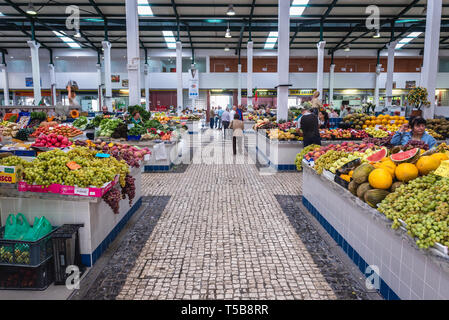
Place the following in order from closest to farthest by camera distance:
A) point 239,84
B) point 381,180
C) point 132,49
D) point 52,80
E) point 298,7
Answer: point 381,180 < point 132,49 < point 298,7 < point 52,80 < point 239,84

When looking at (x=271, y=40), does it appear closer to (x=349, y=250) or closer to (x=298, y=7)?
(x=298, y=7)

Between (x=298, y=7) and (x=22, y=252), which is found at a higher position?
(x=298, y=7)

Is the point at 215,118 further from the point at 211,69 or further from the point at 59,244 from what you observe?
the point at 59,244

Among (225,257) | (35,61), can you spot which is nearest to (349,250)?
(225,257)

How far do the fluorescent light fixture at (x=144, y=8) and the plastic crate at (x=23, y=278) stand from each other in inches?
664

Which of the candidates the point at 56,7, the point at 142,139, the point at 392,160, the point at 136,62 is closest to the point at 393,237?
the point at 392,160

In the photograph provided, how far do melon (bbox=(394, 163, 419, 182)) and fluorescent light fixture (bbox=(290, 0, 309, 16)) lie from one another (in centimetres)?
1627

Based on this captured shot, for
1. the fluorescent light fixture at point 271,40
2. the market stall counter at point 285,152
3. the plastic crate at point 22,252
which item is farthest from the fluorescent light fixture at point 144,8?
the plastic crate at point 22,252

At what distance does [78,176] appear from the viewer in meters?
3.02

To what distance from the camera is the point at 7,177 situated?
295 centimetres

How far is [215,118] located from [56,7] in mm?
12116

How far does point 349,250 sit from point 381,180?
91 centimetres

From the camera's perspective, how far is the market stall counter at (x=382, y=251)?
2047 mm

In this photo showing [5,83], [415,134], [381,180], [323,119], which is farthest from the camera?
[5,83]
